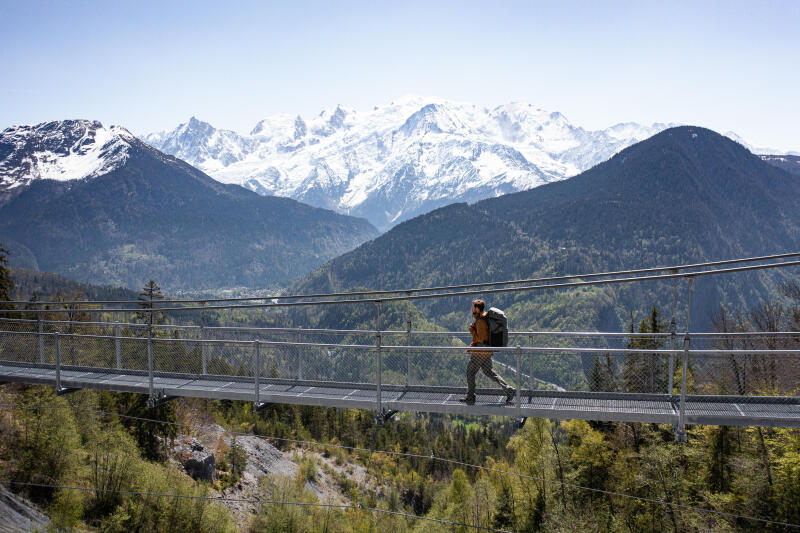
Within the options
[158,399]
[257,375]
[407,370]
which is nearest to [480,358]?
[407,370]

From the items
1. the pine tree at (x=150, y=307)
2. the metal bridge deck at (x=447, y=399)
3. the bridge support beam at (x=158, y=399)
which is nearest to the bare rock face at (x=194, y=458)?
the pine tree at (x=150, y=307)

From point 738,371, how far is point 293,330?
23.1 metres

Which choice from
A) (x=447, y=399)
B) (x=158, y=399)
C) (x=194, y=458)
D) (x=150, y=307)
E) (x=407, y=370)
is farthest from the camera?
(x=194, y=458)

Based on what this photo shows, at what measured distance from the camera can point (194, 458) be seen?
1930 inches

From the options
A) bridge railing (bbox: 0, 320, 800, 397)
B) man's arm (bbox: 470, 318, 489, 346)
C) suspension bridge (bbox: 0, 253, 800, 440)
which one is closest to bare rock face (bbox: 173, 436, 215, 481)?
bridge railing (bbox: 0, 320, 800, 397)

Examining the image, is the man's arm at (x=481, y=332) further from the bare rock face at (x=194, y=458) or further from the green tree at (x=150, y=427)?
the bare rock face at (x=194, y=458)

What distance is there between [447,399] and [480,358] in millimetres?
1462

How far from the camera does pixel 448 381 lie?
1514 centimetres

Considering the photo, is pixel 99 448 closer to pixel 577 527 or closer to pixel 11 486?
pixel 11 486

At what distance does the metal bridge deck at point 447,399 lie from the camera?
1076 cm

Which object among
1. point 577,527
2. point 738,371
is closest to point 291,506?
→ point 577,527

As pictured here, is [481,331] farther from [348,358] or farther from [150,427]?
[150,427]

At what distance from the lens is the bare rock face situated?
159ft

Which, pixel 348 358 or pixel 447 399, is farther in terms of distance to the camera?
pixel 348 358
